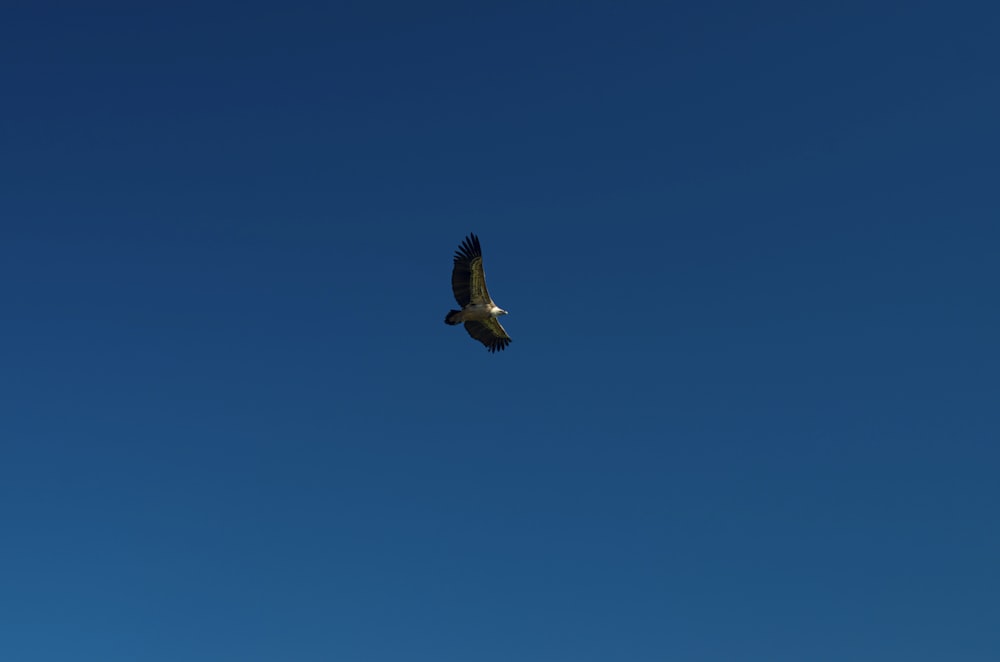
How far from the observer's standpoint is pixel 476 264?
110 meters

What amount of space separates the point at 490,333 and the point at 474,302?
14.6 feet

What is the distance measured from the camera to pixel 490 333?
115562mm

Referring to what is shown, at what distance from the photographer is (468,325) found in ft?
376

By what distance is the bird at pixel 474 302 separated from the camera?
110m

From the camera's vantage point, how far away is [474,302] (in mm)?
112250

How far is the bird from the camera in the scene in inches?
4341

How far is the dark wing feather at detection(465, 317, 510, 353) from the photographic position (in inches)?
4505

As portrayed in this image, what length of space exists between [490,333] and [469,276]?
22.9ft

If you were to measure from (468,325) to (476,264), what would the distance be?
23.0 feet

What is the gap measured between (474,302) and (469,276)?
8.59ft

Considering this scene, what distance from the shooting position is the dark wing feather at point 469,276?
110062 millimetres

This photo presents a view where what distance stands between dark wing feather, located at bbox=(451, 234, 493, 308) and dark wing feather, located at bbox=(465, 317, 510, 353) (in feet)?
8.38

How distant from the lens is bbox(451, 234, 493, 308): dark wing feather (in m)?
110

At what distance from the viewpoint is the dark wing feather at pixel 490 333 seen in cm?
11444
